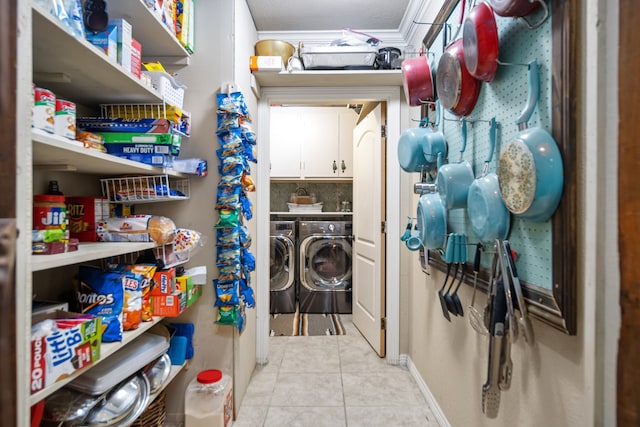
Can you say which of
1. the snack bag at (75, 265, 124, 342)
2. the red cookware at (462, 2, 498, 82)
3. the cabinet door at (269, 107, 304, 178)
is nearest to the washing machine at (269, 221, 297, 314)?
the cabinet door at (269, 107, 304, 178)

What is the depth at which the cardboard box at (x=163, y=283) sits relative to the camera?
1271 millimetres

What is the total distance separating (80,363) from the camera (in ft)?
2.71

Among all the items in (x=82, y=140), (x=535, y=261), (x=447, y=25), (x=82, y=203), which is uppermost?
(x=447, y=25)

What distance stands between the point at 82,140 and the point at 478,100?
4.72ft

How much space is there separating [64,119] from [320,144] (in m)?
2.81

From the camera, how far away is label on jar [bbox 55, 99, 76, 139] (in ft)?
2.79

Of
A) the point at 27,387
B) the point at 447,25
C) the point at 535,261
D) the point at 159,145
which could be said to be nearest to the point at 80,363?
the point at 27,387

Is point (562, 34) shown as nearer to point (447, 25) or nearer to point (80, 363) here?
point (447, 25)

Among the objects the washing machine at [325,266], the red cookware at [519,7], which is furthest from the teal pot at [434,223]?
the washing machine at [325,266]

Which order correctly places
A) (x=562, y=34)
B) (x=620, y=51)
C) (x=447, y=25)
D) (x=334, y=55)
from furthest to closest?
(x=334, y=55), (x=447, y=25), (x=562, y=34), (x=620, y=51)

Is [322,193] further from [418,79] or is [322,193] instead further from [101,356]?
[101,356]

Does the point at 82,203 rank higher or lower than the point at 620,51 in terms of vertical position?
lower

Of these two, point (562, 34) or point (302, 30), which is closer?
point (562, 34)

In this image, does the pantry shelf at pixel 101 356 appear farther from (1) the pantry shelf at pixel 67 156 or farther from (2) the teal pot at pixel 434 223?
(2) the teal pot at pixel 434 223
